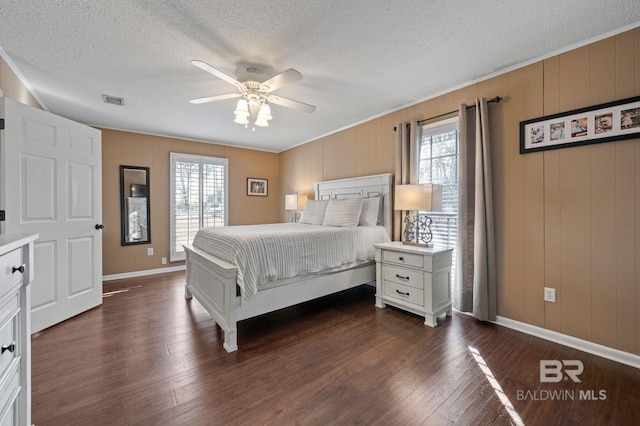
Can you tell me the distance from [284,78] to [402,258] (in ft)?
6.93

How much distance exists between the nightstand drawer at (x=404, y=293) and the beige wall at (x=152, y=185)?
3.69m

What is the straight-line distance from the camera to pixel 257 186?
19.4ft

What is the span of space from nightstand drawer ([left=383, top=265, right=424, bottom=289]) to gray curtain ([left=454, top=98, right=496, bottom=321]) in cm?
50

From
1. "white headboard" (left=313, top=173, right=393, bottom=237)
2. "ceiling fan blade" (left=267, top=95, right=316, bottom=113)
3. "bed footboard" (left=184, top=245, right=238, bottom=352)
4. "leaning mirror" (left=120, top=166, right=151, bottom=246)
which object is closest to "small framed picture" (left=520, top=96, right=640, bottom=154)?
"white headboard" (left=313, top=173, right=393, bottom=237)

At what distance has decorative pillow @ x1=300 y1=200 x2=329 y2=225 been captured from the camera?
402cm

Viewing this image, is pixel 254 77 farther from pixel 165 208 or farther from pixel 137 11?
pixel 165 208

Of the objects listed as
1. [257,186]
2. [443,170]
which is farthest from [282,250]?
[257,186]

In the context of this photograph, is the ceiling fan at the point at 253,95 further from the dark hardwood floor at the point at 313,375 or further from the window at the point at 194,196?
the window at the point at 194,196

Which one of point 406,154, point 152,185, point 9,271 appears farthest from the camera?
point 152,185

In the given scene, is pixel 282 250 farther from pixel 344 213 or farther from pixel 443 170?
pixel 443 170

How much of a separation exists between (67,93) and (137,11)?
2097 millimetres

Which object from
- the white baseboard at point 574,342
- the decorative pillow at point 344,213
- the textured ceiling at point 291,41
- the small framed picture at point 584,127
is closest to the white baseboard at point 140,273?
the textured ceiling at point 291,41

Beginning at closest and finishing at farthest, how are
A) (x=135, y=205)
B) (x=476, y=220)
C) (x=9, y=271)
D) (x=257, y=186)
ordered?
(x=9, y=271) < (x=476, y=220) < (x=135, y=205) < (x=257, y=186)

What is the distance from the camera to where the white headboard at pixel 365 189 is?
3.63 meters
